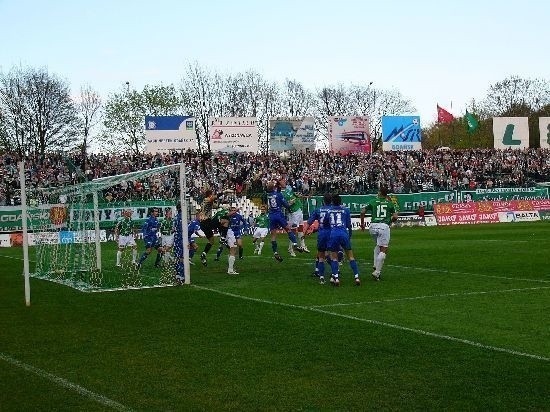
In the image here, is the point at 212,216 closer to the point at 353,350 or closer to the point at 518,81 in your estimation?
the point at 353,350

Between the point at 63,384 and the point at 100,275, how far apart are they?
13.5 metres

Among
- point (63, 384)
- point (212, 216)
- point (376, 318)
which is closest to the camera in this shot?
point (63, 384)

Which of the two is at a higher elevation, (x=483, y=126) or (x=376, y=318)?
(x=483, y=126)

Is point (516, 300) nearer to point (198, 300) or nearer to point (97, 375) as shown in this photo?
point (198, 300)

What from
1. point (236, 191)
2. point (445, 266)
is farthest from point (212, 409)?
point (236, 191)

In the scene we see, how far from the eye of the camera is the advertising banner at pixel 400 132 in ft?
205

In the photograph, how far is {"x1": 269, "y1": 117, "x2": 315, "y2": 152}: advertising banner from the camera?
62938mm

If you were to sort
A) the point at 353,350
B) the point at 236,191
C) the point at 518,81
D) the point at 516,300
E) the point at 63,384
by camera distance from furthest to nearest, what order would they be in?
the point at 518,81 < the point at 236,191 < the point at 516,300 < the point at 353,350 < the point at 63,384

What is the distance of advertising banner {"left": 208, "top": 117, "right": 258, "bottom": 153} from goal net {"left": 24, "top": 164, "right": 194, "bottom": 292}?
30179 mm

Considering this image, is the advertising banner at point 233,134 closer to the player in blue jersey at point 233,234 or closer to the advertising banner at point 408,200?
the advertising banner at point 408,200

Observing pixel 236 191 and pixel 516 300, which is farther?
pixel 236 191

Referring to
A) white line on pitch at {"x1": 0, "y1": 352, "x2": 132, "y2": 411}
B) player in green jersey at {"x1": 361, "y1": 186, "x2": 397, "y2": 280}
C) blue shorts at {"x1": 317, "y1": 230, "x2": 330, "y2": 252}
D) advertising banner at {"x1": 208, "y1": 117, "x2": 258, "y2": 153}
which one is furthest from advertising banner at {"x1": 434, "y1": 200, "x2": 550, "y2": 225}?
white line on pitch at {"x1": 0, "y1": 352, "x2": 132, "y2": 411}

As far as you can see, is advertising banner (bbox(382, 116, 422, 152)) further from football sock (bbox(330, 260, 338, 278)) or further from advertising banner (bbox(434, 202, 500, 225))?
football sock (bbox(330, 260, 338, 278))

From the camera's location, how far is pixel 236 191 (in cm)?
4741
